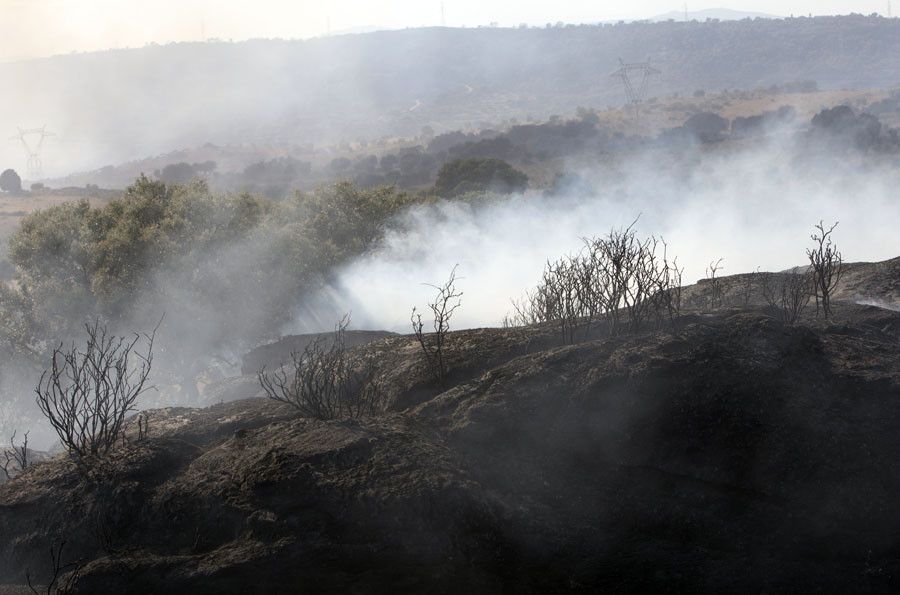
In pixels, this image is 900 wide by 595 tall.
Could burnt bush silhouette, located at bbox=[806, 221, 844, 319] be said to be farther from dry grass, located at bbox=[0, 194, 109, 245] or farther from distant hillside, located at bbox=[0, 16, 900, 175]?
distant hillside, located at bbox=[0, 16, 900, 175]

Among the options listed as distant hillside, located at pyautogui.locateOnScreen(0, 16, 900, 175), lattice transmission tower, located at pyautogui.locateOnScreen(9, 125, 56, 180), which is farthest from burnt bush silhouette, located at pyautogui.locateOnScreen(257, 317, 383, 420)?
distant hillside, located at pyautogui.locateOnScreen(0, 16, 900, 175)

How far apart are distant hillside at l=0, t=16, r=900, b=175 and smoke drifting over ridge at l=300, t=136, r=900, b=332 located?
62294 millimetres

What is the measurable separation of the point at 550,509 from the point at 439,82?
484ft

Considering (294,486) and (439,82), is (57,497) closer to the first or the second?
(294,486)

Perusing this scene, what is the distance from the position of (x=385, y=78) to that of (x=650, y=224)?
118 metres

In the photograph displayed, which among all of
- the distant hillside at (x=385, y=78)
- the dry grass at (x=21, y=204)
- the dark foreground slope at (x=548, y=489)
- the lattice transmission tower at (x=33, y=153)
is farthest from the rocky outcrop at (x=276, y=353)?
the distant hillside at (x=385, y=78)

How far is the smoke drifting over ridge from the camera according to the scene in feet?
87.1

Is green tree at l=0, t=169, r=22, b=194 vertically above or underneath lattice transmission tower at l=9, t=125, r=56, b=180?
underneath

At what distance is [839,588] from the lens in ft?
24.6

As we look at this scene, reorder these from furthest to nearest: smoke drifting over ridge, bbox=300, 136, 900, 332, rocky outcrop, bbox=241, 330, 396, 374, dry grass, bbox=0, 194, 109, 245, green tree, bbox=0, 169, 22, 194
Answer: green tree, bbox=0, 169, 22, 194, dry grass, bbox=0, 194, 109, 245, smoke drifting over ridge, bbox=300, 136, 900, 332, rocky outcrop, bbox=241, 330, 396, 374

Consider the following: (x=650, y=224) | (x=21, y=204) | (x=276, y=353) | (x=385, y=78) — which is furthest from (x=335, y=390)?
(x=385, y=78)

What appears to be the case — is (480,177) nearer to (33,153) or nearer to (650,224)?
(650,224)

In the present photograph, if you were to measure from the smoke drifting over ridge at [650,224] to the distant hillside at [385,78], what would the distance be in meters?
62.3

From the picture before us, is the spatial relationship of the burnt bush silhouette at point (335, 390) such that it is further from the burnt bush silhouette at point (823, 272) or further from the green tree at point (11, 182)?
the green tree at point (11, 182)
